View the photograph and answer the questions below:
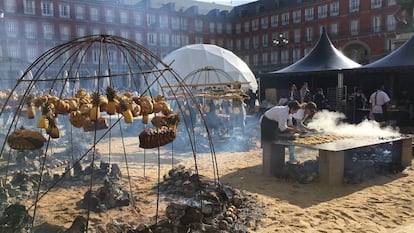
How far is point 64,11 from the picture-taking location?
132ft

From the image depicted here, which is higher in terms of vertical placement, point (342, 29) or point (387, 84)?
point (342, 29)

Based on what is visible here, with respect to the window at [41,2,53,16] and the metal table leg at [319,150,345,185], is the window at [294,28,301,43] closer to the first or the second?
the window at [41,2,53,16]

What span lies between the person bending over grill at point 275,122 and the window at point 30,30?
125 ft

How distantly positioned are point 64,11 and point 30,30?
4.30 meters

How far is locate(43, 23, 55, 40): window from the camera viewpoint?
3886 cm

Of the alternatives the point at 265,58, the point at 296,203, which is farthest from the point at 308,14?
the point at 296,203

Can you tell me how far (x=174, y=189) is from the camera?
5.92 m

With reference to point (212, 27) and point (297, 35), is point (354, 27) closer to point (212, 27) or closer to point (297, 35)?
point (297, 35)

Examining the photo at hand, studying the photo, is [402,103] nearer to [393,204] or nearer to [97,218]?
[393,204]

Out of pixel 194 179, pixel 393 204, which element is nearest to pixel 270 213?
pixel 194 179

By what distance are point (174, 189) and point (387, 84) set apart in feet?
48.8

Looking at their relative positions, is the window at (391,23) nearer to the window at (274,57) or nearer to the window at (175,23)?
the window at (274,57)

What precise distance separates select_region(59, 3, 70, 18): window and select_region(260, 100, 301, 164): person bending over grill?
39.0m

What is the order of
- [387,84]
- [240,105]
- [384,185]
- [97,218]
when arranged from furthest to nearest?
1. [387,84]
2. [240,105]
3. [384,185]
4. [97,218]
